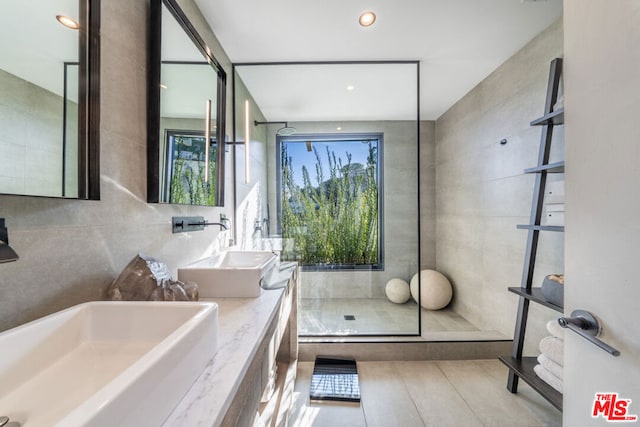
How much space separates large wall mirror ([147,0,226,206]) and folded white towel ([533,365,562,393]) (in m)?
2.23

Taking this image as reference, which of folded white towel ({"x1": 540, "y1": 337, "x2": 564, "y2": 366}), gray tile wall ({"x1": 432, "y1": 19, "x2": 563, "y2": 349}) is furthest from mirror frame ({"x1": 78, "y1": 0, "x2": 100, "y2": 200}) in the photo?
gray tile wall ({"x1": 432, "y1": 19, "x2": 563, "y2": 349})

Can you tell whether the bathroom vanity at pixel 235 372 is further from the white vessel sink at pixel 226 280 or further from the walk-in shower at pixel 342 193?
the walk-in shower at pixel 342 193

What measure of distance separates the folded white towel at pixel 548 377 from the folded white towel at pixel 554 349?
9 cm

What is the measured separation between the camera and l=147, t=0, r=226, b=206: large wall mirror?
3.68ft

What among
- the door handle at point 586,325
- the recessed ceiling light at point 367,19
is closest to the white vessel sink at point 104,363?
the door handle at point 586,325

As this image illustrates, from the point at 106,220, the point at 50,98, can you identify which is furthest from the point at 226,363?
the point at 50,98

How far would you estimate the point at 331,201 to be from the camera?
273 cm

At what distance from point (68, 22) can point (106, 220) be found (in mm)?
610

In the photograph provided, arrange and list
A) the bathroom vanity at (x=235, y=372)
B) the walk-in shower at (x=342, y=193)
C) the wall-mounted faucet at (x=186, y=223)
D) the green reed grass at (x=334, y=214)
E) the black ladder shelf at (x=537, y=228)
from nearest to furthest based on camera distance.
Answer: the bathroom vanity at (x=235, y=372) → the wall-mounted faucet at (x=186, y=223) → the black ladder shelf at (x=537, y=228) → the walk-in shower at (x=342, y=193) → the green reed grass at (x=334, y=214)

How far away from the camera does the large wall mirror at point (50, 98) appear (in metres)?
0.61

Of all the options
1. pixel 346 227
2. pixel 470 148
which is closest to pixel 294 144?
pixel 346 227

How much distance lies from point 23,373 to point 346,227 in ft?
7.78

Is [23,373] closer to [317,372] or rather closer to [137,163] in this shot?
[137,163]

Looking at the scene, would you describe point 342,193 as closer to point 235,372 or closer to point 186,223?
point 186,223
